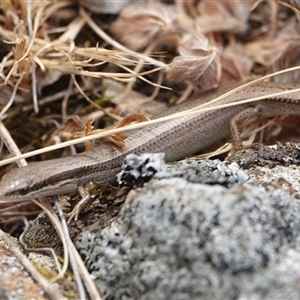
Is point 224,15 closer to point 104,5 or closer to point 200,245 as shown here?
point 104,5

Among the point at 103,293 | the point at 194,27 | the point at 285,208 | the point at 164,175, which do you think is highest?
the point at 194,27

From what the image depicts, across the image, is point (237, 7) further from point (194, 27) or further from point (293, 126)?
point (293, 126)

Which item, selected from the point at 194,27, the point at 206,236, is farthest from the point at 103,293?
the point at 194,27

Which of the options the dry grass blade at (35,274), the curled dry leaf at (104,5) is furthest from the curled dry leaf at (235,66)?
the dry grass blade at (35,274)

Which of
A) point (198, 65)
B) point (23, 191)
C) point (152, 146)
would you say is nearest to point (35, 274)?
point (23, 191)

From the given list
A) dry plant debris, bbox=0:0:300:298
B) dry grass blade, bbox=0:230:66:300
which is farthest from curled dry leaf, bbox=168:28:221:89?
dry grass blade, bbox=0:230:66:300

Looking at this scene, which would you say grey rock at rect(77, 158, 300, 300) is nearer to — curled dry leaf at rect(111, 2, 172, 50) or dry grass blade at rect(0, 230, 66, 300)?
dry grass blade at rect(0, 230, 66, 300)

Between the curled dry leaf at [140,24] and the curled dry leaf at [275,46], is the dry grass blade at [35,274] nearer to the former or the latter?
the curled dry leaf at [140,24]
